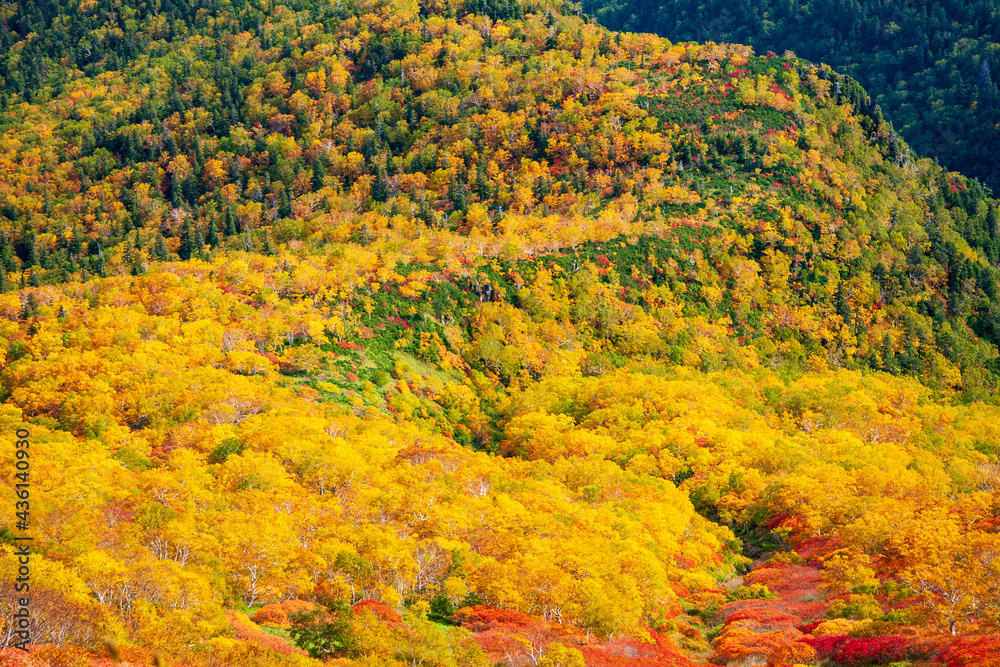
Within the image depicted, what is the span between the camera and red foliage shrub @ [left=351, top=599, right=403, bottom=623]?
63.8 meters

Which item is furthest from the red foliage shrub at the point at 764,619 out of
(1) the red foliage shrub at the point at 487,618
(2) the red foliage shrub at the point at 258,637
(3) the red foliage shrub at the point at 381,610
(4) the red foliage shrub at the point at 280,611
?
(2) the red foliage shrub at the point at 258,637

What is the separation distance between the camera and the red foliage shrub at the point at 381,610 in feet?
209

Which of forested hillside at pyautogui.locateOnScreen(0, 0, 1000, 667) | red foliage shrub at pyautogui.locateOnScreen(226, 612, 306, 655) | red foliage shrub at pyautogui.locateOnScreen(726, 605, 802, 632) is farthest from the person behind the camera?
red foliage shrub at pyautogui.locateOnScreen(726, 605, 802, 632)

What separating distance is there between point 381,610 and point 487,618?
8274 millimetres

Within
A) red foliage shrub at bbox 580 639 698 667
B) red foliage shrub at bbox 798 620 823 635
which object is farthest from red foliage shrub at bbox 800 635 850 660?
red foliage shrub at bbox 580 639 698 667

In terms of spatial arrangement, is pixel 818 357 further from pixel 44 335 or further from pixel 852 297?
pixel 44 335

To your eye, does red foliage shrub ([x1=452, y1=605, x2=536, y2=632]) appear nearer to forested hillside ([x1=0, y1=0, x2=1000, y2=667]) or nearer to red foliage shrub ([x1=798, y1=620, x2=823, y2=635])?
forested hillside ([x1=0, y1=0, x2=1000, y2=667])

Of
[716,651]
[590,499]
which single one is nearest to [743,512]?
[590,499]

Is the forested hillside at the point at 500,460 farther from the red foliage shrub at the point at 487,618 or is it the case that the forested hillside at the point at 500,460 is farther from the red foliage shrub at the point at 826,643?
the red foliage shrub at the point at 826,643

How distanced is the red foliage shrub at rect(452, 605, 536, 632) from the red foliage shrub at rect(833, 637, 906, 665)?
75.6ft

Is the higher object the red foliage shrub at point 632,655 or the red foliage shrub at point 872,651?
the red foliage shrub at point 872,651

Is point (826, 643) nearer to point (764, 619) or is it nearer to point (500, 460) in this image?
point (764, 619)

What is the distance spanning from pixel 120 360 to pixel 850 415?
113 meters

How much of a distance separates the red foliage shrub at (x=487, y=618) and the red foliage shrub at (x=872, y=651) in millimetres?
23039
